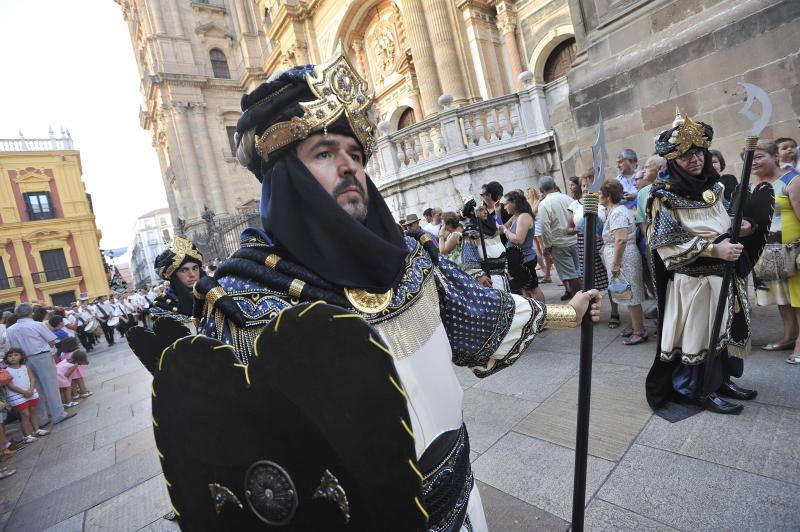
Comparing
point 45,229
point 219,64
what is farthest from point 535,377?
point 45,229

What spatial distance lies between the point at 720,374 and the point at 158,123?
3718 centimetres

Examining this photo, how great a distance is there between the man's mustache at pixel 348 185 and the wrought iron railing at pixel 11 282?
3891 centimetres

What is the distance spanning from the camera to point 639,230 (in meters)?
4.25

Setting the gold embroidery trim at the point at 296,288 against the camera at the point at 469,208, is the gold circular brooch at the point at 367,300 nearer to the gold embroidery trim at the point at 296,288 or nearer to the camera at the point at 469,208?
the gold embroidery trim at the point at 296,288

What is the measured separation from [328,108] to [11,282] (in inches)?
1536

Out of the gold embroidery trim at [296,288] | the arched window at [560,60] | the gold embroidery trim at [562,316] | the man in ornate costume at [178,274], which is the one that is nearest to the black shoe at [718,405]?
the gold embroidery trim at [562,316]

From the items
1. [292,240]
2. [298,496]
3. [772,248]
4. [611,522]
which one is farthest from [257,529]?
[772,248]

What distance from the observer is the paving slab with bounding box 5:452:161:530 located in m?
3.27

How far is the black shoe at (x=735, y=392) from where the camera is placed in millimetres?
2834

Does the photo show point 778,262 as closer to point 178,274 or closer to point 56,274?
point 178,274

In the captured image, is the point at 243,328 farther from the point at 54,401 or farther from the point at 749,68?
the point at 54,401

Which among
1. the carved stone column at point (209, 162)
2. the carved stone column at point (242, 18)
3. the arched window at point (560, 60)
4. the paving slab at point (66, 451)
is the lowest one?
the paving slab at point (66, 451)

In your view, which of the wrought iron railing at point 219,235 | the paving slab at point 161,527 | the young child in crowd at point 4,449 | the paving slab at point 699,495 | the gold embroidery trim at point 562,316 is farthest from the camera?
the wrought iron railing at point 219,235

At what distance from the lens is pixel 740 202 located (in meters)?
2.52
